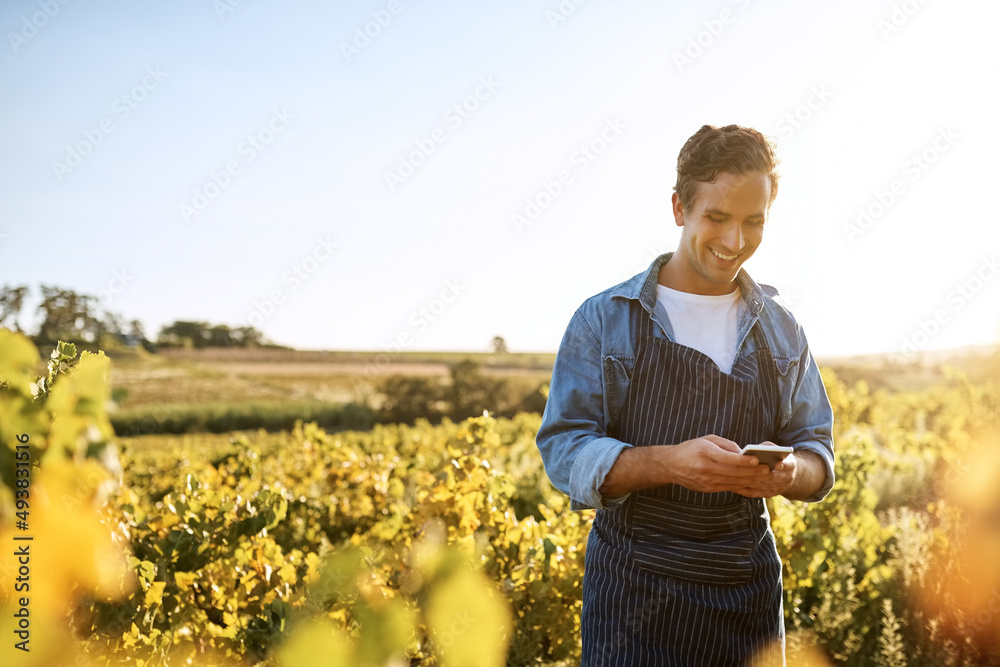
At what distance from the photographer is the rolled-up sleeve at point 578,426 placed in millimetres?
1419

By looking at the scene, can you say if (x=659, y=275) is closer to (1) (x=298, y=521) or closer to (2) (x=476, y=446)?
(2) (x=476, y=446)

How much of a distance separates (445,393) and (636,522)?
21.4 m

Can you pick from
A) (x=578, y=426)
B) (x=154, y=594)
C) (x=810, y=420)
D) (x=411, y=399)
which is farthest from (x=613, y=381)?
(x=411, y=399)

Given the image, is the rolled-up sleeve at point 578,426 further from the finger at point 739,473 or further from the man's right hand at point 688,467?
the finger at point 739,473

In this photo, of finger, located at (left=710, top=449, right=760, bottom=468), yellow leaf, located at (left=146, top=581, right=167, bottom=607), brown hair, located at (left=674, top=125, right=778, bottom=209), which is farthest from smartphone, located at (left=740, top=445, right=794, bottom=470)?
yellow leaf, located at (left=146, top=581, right=167, bottom=607)

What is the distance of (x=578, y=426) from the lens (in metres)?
1.53

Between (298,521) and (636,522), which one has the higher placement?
(636,522)

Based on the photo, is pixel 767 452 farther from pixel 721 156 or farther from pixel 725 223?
pixel 721 156

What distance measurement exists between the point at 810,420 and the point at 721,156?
2.45 feet

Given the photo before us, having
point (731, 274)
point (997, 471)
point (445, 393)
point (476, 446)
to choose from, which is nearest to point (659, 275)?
point (731, 274)

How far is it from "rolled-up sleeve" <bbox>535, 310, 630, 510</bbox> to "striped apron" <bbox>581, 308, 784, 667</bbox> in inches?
4.4

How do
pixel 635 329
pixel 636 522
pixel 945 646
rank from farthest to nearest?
pixel 945 646 < pixel 635 329 < pixel 636 522

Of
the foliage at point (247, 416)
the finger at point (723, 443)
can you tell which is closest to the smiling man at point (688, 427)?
the finger at point (723, 443)

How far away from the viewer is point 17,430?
586 mm
